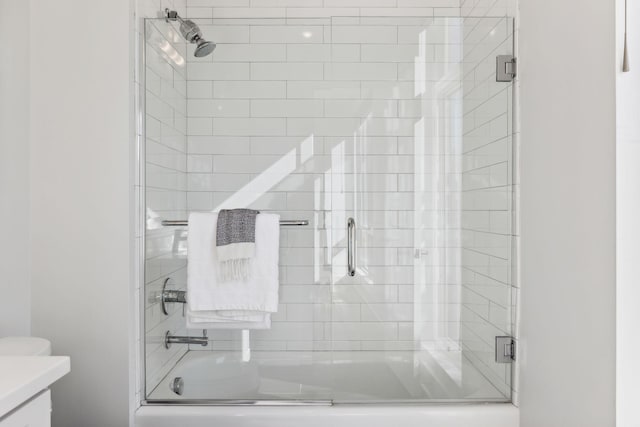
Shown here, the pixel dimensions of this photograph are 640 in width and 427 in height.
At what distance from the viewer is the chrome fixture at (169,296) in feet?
7.42

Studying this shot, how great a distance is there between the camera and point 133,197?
2.09 metres

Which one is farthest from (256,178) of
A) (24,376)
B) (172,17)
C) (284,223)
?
(24,376)

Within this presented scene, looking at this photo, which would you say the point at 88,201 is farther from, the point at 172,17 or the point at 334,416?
the point at 334,416

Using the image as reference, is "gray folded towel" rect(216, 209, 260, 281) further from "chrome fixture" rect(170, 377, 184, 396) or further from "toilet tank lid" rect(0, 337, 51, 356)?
"toilet tank lid" rect(0, 337, 51, 356)

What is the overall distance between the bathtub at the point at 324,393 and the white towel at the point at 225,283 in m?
0.21

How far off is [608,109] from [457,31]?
36.0 inches

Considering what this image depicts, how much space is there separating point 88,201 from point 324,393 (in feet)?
3.93

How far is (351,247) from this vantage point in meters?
2.30

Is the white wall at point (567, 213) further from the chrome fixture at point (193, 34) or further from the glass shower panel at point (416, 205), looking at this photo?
the chrome fixture at point (193, 34)

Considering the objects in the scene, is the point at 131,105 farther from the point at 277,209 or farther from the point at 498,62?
the point at 498,62

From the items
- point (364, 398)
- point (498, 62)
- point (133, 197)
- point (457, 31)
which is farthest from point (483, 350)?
point (133, 197)

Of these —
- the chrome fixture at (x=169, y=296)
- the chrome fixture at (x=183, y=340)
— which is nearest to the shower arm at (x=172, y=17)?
the chrome fixture at (x=169, y=296)

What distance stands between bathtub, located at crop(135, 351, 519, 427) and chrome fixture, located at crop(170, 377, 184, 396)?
0.04 feet
